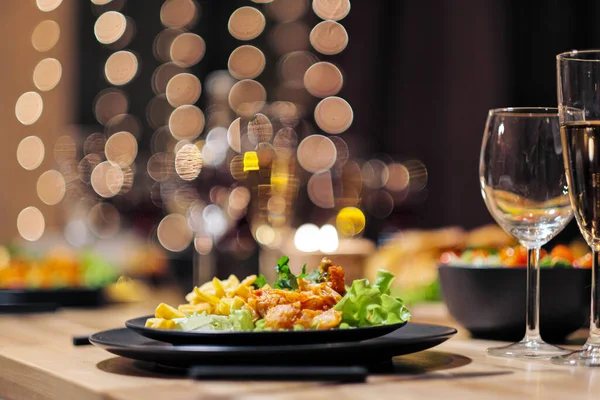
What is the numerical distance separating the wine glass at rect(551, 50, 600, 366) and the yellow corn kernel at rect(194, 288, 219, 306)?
365mm

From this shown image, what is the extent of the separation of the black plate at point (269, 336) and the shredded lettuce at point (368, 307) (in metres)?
0.05

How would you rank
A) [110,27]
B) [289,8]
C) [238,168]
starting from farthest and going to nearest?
[110,27] < [289,8] < [238,168]

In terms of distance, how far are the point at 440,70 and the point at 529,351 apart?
3.75 metres

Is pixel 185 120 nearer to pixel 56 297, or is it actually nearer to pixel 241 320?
pixel 56 297

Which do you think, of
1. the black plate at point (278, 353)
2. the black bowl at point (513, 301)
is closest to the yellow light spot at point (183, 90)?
the black bowl at point (513, 301)

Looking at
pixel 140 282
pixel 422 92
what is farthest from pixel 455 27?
pixel 140 282

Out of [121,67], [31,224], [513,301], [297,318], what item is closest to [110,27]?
[121,67]

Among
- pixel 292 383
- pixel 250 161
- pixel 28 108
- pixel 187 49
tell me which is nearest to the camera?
pixel 292 383

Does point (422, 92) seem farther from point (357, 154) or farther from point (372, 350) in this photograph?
point (372, 350)

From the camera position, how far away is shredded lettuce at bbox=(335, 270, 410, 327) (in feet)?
2.88

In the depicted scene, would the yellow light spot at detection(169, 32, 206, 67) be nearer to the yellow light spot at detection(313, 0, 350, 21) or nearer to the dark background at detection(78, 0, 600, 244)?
the dark background at detection(78, 0, 600, 244)

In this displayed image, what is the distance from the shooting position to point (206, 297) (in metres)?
0.94

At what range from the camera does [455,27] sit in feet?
14.4

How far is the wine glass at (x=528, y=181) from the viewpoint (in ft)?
3.28
